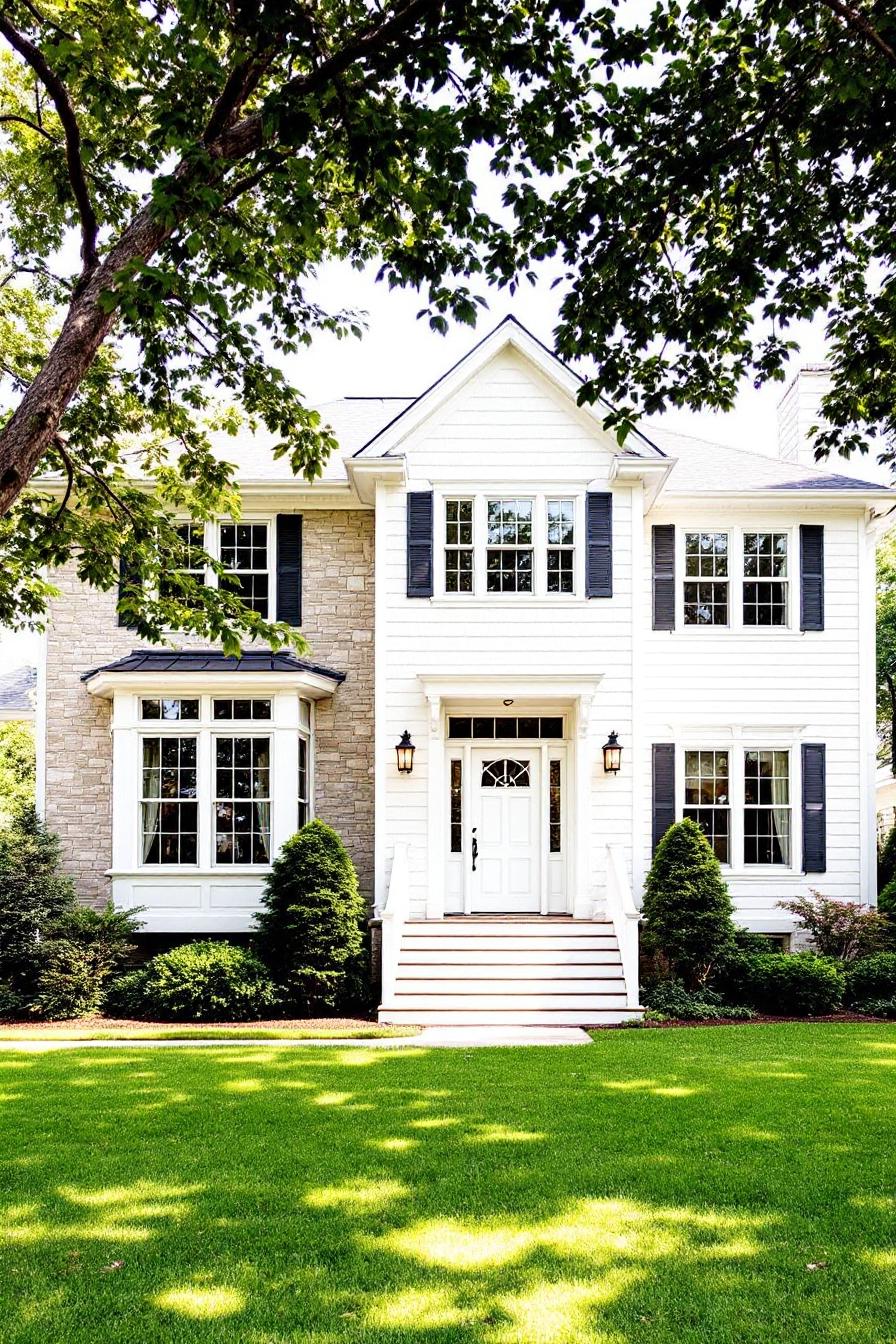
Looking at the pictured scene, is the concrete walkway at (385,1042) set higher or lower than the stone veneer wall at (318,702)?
lower

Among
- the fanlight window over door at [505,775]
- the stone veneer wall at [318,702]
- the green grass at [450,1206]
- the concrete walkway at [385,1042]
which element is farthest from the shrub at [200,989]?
the fanlight window over door at [505,775]

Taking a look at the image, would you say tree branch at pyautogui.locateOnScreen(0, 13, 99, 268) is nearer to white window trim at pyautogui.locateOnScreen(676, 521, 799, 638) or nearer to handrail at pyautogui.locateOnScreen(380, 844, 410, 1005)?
handrail at pyautogui.locateOnScreen(380, 844, 410, 1005)

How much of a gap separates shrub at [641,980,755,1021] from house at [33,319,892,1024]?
754 millimetres

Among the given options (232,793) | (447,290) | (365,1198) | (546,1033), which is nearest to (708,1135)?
(365,1198)

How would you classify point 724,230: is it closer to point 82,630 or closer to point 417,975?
point 417,975

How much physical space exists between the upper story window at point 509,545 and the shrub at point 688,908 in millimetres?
3812

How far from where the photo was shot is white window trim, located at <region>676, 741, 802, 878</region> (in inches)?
567

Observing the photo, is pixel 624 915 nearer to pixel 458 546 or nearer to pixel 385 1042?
pixel 385 1042

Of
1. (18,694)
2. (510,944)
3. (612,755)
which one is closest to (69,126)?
(612,755)

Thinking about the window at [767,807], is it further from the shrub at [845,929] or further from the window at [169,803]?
the window at [169,803]

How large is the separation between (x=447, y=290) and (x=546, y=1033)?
7.76m

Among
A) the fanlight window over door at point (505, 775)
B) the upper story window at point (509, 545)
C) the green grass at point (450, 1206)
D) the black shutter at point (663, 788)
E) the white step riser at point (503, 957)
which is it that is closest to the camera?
the green grass at point (450, 1206)

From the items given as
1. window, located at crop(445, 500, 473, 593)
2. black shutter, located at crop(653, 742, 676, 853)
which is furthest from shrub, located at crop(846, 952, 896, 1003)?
window, located at crop(445, 500, 473, 593)

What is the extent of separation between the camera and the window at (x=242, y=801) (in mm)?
14109
